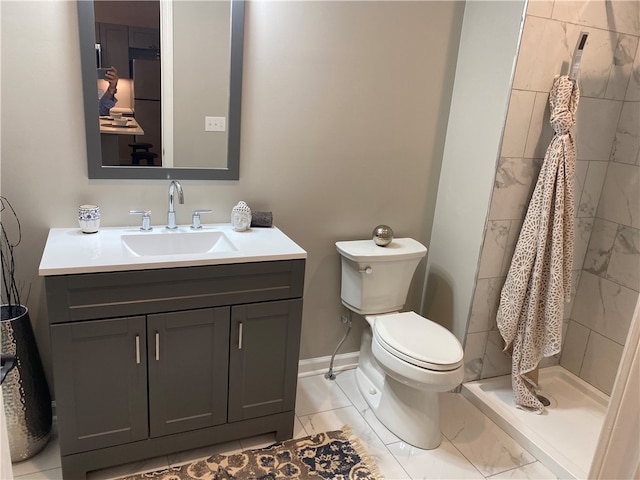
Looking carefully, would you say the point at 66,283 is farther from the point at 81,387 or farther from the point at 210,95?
the point at 210,95

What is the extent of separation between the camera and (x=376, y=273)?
7.66ft

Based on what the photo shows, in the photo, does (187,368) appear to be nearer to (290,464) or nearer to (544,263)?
(290,464)

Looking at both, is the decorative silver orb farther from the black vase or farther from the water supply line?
the black vase

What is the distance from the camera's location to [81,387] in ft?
5.51

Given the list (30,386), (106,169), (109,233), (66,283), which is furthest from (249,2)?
(30,386)

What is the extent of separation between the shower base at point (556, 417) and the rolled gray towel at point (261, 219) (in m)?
1.38

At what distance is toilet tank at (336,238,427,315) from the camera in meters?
2.31

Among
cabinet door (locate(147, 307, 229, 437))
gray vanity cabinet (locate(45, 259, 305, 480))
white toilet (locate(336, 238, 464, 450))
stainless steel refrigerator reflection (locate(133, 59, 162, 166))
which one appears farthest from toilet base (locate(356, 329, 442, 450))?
stainless steel refrigerator reflection (locate(133, 59, 162, 166))

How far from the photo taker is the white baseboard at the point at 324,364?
103 inches

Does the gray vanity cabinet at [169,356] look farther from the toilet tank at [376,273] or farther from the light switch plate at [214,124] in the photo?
the light switch plate at [214,124]

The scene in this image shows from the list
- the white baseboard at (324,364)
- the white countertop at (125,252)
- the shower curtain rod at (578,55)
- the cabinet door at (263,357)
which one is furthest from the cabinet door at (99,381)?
the shower curtain rod at (578,55)

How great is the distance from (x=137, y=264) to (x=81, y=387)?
489 millimetres

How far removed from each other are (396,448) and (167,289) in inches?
48.3

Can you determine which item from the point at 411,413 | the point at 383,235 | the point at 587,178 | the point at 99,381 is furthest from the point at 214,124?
the point at 587,178
